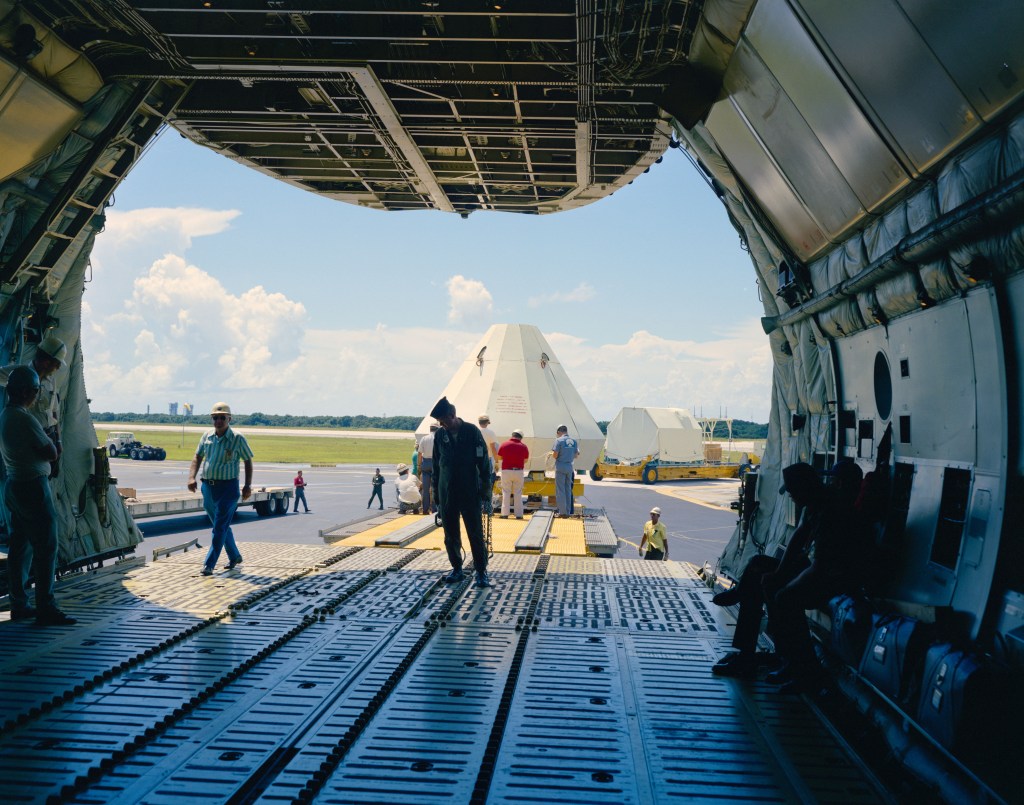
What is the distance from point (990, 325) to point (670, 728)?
108 inches

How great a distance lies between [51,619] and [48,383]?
2.58 m

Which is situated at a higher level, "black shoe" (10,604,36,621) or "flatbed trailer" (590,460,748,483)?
"flatbed trailer" (590,460,748,483)

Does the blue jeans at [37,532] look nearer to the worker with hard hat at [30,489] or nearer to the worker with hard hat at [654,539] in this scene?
the worker with hard hat at [30,489]

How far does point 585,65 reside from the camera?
7.43m

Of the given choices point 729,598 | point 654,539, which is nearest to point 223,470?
→ point 729,598

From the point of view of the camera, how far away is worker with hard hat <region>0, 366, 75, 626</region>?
242 inches

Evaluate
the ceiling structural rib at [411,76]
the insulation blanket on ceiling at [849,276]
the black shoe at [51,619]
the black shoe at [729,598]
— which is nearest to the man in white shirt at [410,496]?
the ceiling structural rib at [411,76]

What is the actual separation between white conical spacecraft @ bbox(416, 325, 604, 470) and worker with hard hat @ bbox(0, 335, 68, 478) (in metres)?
10.0

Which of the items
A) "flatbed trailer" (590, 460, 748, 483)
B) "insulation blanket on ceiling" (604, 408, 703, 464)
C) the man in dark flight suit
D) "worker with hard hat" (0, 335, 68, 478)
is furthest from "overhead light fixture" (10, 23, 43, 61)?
"insulation blanket on ceiling" (604, 408, 703, 464)

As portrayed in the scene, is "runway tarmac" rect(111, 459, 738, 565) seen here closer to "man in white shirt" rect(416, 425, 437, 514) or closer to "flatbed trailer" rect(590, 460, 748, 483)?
"flatbed trailer" rect(590, 460, 748, 483)

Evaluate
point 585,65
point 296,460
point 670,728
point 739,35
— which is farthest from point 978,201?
point 296,460

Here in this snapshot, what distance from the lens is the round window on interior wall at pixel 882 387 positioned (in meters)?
6.16

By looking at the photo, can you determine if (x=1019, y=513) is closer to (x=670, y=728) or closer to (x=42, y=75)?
(x=670, y=728)

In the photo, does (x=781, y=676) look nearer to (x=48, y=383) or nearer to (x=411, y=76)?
(x=411, y=76)
